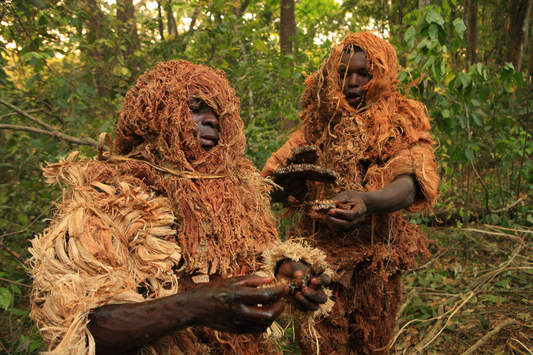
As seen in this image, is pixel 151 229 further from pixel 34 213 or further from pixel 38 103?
pixel 34 213

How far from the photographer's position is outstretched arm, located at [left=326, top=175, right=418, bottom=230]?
6.23 feet

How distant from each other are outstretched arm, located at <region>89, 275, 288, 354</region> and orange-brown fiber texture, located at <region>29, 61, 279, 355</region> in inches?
1.8

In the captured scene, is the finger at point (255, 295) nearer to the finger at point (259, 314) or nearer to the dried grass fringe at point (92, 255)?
the finger at point (259, 314)

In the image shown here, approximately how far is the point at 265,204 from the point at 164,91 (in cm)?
79

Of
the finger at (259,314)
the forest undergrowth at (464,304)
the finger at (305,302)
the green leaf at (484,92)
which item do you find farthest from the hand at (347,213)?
the green leaf at (484,92)

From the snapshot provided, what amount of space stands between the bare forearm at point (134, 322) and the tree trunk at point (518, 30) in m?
6.59

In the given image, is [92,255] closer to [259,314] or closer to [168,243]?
[168,243]

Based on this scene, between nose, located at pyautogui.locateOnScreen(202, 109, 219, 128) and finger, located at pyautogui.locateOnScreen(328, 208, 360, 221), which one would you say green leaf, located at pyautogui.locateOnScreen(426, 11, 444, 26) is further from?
nose, located at pyautogui.locateOnScreen(202, 109, 219, 128)

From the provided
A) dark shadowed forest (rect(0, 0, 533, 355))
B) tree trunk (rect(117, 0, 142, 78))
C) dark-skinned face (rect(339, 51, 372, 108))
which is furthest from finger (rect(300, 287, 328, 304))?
tree trunk (rect(117, 0, 142, 78))

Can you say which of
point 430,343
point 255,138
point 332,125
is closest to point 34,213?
point 255,138

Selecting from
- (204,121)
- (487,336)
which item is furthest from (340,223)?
(487,336)

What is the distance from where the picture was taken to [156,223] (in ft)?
5.16

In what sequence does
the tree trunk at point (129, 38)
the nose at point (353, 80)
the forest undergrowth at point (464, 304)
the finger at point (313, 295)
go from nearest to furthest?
1. the finger at point (313, 295)
2. the nose at point (353, 80)
3. the forest undergrowth at point (464, 304)
4. the tree trunk at point (129, 38)

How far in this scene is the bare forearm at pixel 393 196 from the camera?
208 centimetres
